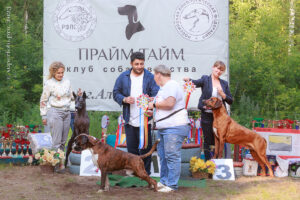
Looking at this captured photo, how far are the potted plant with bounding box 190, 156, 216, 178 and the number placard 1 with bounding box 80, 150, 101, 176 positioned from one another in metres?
1.49

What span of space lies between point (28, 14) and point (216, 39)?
36.1 feet

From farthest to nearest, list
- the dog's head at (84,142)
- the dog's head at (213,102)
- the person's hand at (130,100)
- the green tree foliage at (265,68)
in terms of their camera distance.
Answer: the green tree foliage at (265,68) → the dog's head at (213,102) → the person's hand at (130,100) → the dog's head at (84,142)

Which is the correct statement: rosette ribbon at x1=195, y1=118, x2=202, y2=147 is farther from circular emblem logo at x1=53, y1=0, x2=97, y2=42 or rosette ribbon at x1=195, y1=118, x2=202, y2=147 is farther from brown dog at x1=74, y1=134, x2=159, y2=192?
circular emblem logo at x1=53, y1=0, x2=97, y2=42

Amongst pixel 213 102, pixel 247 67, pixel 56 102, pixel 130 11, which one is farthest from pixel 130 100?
pixel 247 67

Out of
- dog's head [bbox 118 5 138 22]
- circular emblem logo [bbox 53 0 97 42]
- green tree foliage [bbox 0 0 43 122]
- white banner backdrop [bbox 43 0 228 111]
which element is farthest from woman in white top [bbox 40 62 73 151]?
green tree foliage [bbox 0 0 43 122]

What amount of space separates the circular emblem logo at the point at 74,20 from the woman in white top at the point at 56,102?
121 cm

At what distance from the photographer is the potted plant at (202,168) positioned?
6.01m

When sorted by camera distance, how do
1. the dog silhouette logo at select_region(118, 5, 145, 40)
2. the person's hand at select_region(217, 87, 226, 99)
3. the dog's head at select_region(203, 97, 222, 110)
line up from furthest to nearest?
1. the dog silhouette logo at select_region(118, 5, 145, 40)
2. the person's hand at select_region(217, 87, 226, 99)
3. the dog's head at select_region(203, 97, 222, 110)

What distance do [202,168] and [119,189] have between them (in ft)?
4.60

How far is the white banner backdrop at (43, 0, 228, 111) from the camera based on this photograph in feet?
23.6

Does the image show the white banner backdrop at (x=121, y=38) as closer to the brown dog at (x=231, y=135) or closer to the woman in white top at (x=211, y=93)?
the woman in white top at (x=211, y=93)

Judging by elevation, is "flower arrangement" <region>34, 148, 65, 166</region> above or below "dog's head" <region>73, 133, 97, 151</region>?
below

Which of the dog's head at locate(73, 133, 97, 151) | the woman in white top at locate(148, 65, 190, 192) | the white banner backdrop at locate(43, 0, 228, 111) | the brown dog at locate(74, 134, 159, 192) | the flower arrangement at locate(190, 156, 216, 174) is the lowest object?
the flower arrangement at locate(190, 156, 216, 174)

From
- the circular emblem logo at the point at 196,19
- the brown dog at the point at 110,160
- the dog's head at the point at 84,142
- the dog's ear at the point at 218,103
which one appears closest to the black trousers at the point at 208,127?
the dog's ear at the point at 218,103
